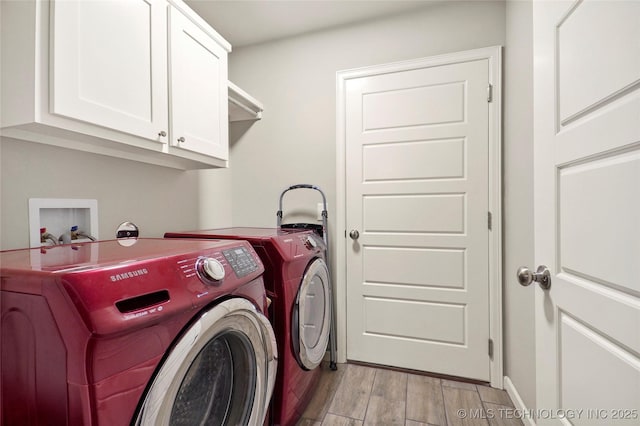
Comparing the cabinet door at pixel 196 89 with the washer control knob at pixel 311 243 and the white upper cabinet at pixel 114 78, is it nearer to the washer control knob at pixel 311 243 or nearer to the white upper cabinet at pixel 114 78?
the white upper cabinet at pixel 114 78

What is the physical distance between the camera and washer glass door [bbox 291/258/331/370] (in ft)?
4.58

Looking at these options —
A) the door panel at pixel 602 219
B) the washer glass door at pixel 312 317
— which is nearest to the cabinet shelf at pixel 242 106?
the washer glass door at pixel 312 317

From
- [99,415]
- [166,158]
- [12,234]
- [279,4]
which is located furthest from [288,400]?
[279,4]

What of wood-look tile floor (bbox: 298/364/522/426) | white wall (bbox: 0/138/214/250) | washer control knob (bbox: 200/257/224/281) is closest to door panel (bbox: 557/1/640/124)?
washer control knob (bbox: 200/257/224/281)

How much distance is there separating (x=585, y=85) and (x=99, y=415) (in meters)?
1.31

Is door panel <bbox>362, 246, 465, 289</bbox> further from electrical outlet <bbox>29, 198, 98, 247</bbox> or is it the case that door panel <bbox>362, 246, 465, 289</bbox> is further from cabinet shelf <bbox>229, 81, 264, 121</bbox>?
electrical outlet <bbox>29, 198, 98, 247</bbox>

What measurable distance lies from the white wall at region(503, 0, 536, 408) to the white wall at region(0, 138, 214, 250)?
7.00 ft

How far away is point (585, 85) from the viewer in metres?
0.71

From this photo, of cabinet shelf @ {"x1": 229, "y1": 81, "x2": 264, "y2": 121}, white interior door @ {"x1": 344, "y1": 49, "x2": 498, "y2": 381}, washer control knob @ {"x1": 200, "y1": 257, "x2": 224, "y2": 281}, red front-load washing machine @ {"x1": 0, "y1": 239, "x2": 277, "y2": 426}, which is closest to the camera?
red front-load washing machine @ {"x1": 0, "y1": 239, "x2": 277, "y2": 426}

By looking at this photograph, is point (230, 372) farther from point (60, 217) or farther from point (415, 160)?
point (415, 160)

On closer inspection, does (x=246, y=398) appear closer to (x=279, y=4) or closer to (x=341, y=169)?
(x=341, y=169)

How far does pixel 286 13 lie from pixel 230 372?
2.27 m

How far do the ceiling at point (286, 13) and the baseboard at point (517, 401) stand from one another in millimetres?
2538

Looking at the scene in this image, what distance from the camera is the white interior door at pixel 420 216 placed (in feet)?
6.30
